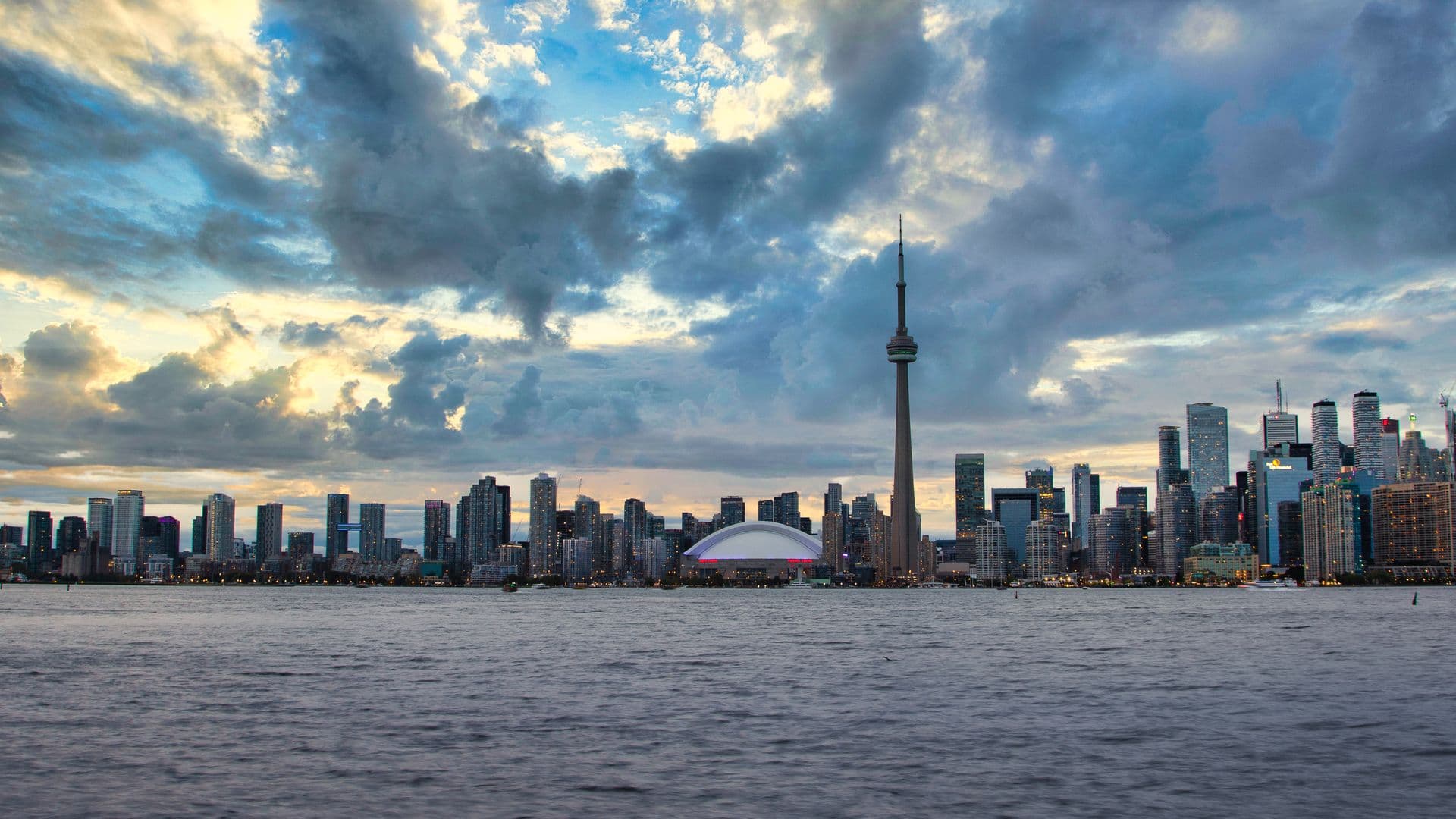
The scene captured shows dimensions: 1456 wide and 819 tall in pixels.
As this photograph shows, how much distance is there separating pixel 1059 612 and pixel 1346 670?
11023 centimetres

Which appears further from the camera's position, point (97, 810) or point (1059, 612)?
point (1059, 612)

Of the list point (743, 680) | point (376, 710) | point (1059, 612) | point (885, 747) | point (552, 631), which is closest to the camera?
point (885, 747)

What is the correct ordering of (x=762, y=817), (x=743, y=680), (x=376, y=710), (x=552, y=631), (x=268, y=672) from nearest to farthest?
(x=762, y=817), (x=376, y=710), (x=743, y=680), (x=268, y=672), (x=552, y=631)

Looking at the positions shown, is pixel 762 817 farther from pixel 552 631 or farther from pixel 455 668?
pixel 552 631

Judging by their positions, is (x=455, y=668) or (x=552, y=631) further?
(x=552, y=631)

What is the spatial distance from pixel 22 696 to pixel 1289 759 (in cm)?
5317

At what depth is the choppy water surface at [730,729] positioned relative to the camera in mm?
29953

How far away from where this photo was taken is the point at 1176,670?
66688 mm

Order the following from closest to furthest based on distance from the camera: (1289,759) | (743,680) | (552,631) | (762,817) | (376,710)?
1. (762,817)
2. (1289,759)
3. (376,710)
4. (743,680)
5. (552,631)

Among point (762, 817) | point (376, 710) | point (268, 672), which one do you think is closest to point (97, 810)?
point (762, 817)

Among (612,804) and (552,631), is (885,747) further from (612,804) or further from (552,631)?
(552,631)

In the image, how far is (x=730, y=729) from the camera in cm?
4256

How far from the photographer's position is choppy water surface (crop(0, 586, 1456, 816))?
29953 mm

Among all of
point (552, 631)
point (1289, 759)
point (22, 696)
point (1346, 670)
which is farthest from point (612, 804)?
point (552, 631)
